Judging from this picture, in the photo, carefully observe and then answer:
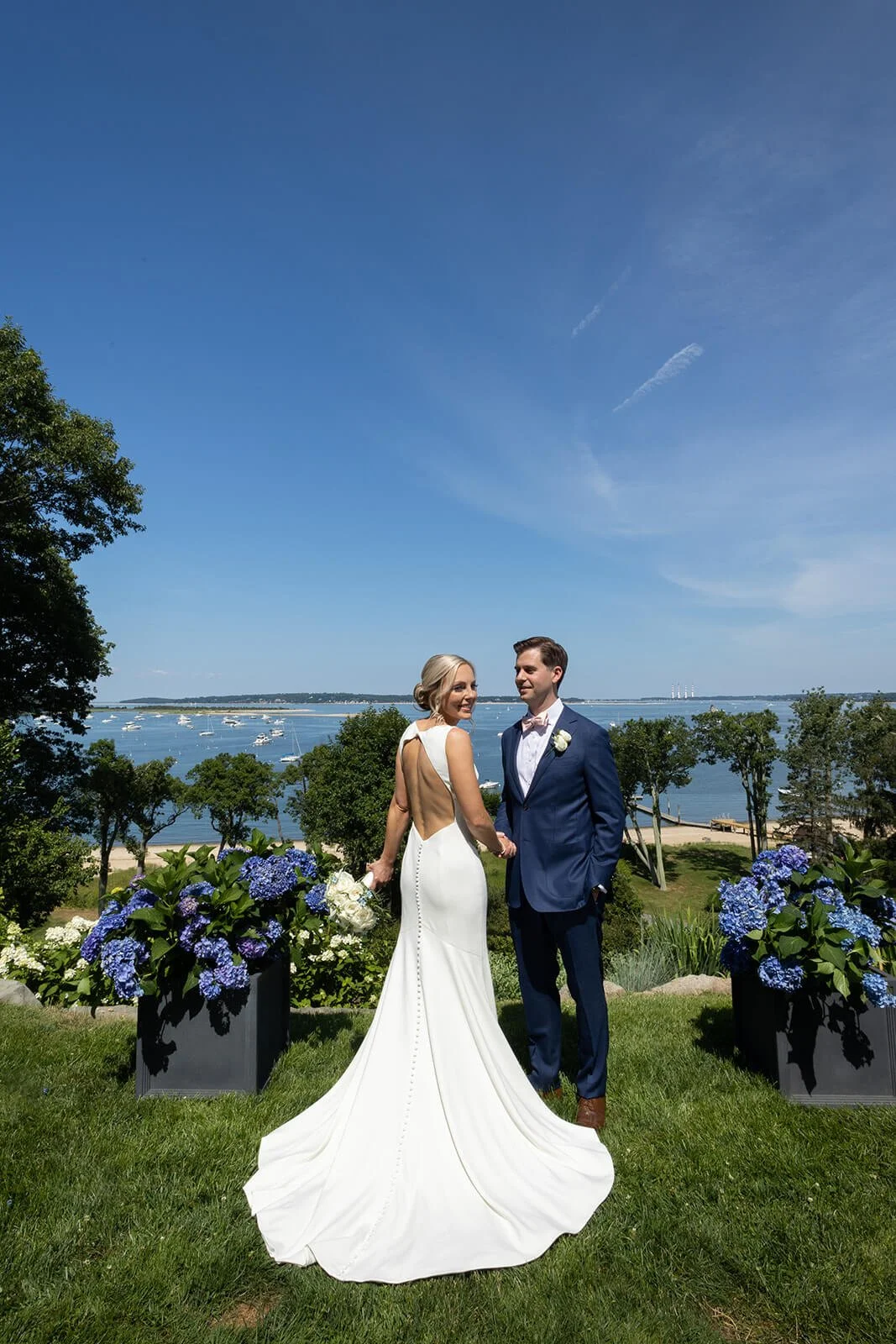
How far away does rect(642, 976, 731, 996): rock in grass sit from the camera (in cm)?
690

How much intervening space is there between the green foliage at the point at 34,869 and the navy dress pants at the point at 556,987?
1353cm

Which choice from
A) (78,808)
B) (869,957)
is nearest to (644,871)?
(78,808)

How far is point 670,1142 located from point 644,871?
42.3 meters

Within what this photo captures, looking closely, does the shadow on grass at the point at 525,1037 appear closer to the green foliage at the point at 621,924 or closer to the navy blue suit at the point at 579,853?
the navy blue suit at the point at 579,853

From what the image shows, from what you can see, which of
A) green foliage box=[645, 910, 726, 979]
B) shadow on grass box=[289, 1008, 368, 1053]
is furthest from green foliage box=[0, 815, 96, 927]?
green foliage box=[645, 910, 726, 979]

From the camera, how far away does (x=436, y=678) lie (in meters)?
3.85

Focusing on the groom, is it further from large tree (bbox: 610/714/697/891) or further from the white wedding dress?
large tree (bbox: 610/714/697/891)

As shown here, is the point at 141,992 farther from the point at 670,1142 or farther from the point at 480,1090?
the point at 670,1142

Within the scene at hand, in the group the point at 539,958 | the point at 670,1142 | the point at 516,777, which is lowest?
the point at 670,1142

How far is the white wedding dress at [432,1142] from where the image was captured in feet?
9.80

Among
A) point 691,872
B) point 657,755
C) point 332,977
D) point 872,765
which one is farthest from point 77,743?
point 872,765

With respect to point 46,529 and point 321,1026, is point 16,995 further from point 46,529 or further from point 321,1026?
point 46,529

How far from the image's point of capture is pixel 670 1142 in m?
3.76

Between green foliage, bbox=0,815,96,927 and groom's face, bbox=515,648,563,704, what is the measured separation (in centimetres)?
1410
